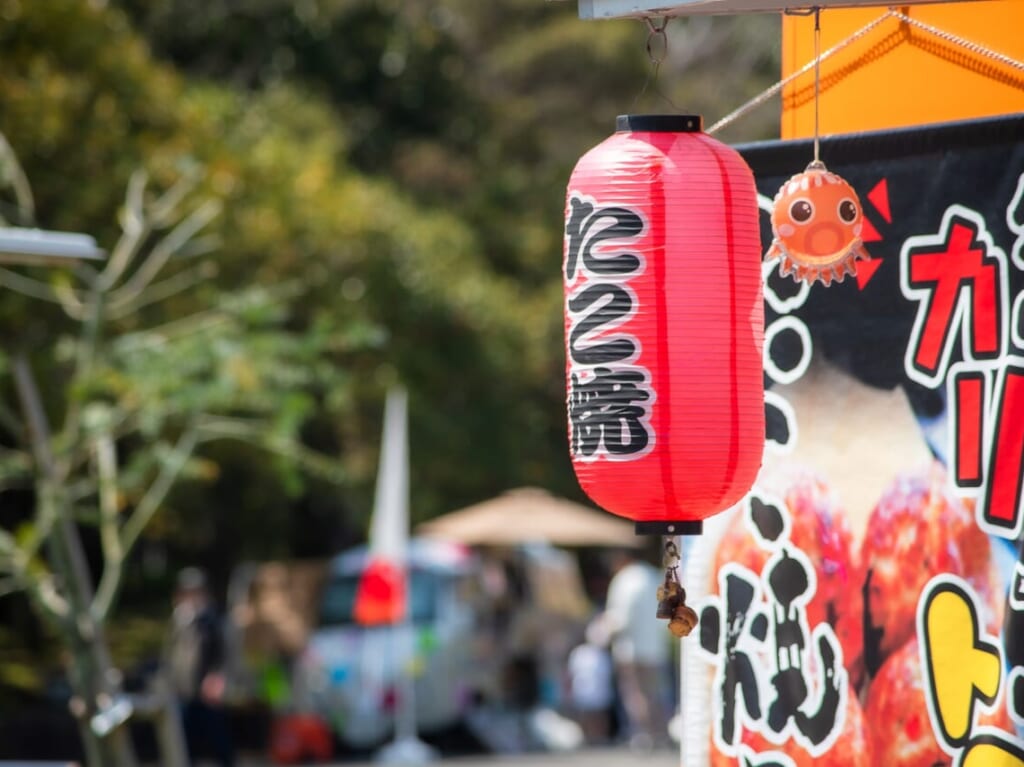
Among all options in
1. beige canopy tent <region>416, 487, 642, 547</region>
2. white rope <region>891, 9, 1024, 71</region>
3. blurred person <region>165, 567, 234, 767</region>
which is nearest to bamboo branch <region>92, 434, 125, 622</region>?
blurred person <region>165, 567, 234, 767</region>

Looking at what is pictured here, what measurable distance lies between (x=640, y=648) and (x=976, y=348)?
12722mm

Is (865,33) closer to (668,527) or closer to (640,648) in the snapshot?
(668,527)

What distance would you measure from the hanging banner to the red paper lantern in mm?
645

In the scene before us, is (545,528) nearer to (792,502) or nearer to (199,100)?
(199,100)

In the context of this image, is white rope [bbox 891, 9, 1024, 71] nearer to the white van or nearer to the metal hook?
the metal hook

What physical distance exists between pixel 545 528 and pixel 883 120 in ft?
55.4

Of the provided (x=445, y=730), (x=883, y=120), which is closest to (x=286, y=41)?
(x=445, y=730)

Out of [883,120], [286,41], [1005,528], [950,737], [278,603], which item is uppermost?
[286,41]

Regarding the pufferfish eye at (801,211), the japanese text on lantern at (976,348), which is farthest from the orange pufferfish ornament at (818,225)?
the japanese text on lantern at (976,348)

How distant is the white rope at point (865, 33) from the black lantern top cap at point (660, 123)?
17.3 inches

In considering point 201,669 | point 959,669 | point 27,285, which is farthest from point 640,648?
point 959,669

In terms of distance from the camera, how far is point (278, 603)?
21750 millimetres

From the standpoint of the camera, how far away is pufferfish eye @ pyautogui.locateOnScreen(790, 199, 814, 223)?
5.39 meters

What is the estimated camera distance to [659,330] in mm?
5121
